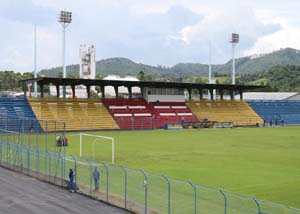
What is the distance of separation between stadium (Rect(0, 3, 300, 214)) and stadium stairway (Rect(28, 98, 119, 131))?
0.14 m

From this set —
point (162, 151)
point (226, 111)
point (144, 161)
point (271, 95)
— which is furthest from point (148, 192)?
point (271, 95)

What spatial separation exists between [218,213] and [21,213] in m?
7.90

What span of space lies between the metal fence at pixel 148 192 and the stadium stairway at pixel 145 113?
1584 inches

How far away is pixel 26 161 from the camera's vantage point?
32.1 meters

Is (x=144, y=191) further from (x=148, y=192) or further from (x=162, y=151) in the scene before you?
(x=162, y=151)

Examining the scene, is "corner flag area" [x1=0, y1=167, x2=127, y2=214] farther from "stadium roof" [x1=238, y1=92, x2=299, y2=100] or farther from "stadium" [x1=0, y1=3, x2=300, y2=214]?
"stadium roof" [x1=238, y1=92, x2=299, y2=100]

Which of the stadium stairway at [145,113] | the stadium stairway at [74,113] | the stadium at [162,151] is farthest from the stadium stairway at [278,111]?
the stadium stairway at [74,113]

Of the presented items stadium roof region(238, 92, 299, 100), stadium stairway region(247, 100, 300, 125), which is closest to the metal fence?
stadium stairway region(247, 100, 300, 125)

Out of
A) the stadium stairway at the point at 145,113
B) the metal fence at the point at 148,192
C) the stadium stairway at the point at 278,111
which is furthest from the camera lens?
the stadium stairway at the point at 278,111

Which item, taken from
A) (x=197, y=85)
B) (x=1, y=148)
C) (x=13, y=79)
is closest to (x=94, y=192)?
(x=1, y=148)

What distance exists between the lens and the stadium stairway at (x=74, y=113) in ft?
218

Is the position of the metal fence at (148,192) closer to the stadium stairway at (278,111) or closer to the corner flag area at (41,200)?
the corner flag area at (41,200)

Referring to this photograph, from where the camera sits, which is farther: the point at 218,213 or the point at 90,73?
the point at 90,73

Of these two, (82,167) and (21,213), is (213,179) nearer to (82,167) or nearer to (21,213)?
(82,167)
